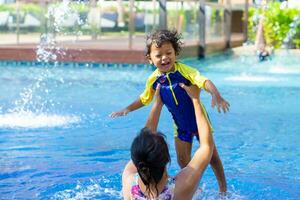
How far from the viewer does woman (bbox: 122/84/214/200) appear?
9.23 feet

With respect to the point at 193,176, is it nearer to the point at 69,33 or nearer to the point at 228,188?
the point at 228,188

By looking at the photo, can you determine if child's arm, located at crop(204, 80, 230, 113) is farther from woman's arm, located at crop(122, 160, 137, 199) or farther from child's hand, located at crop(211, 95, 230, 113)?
woman's arm, located at crop(122, 160, 137, 199)

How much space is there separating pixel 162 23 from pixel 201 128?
11434 millimetres

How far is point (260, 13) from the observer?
18.7m

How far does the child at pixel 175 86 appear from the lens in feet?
13.1

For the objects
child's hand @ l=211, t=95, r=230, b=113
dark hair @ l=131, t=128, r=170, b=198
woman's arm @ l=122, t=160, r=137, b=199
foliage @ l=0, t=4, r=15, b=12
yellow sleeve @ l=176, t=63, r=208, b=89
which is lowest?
woman's arm @ l=122, t=160, r=137, b=199

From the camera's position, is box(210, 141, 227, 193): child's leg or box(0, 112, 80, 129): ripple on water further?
box(0, 112, 80, 129): ripple on water

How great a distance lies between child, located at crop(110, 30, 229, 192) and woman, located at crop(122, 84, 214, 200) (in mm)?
712

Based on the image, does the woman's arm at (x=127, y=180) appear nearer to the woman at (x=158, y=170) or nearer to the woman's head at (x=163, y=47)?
the woman at (x=158, y=170)

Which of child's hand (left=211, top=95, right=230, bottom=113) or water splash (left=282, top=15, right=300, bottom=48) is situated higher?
child's hand (left=211, top=95, right=230, bottom=113)

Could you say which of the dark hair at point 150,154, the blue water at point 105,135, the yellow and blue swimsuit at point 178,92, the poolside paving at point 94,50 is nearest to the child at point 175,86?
the yellow and blue swimsuit at point 178,92

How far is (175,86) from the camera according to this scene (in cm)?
424

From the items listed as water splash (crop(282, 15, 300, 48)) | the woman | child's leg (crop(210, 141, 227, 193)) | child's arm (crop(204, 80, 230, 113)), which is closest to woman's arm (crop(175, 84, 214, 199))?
the woman

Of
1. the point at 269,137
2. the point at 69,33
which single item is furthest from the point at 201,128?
the point at 69,33
